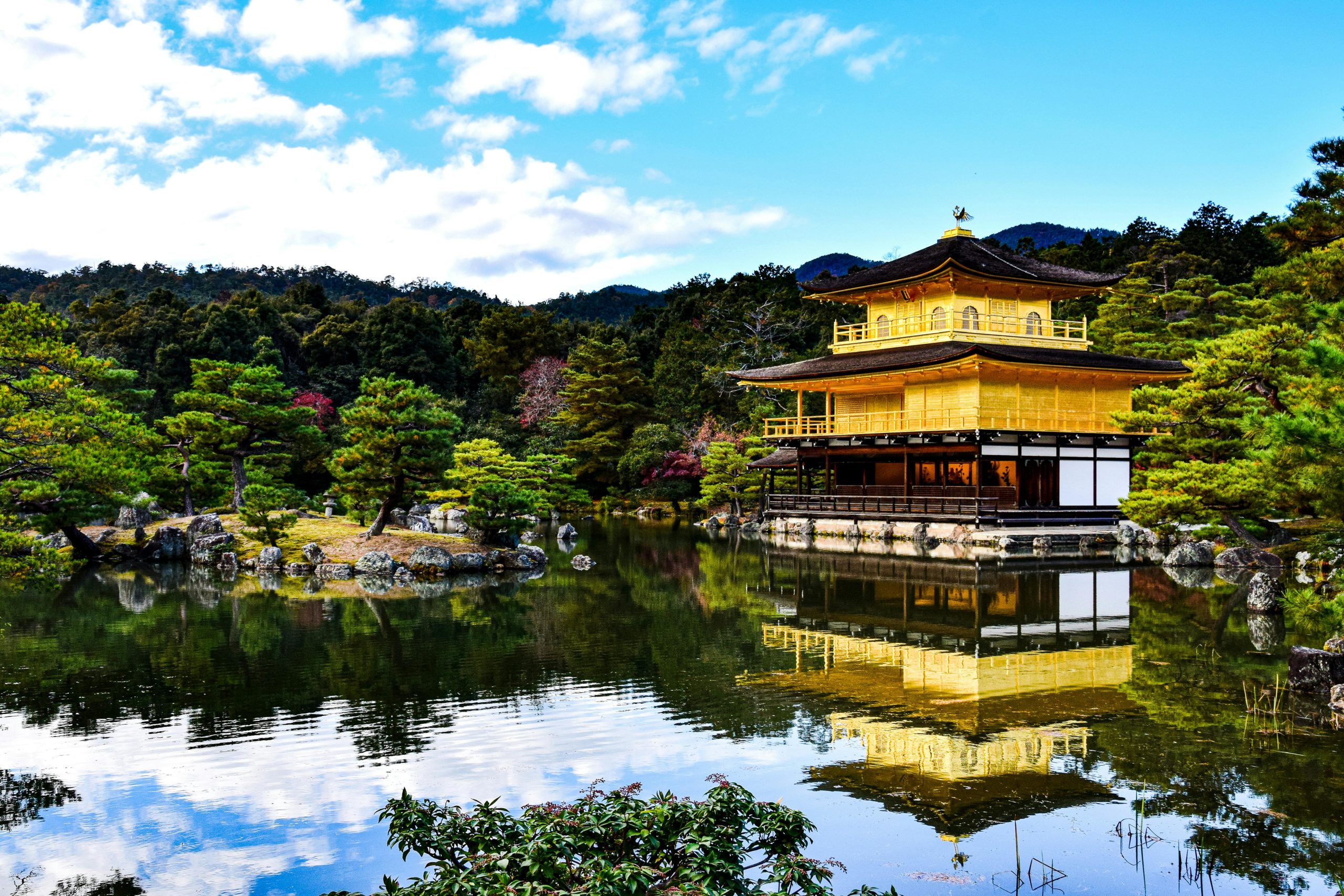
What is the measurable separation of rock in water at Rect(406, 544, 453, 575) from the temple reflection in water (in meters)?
7.54

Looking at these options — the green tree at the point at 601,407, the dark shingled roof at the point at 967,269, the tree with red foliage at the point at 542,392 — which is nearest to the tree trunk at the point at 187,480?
the green tree at the point at 601,407

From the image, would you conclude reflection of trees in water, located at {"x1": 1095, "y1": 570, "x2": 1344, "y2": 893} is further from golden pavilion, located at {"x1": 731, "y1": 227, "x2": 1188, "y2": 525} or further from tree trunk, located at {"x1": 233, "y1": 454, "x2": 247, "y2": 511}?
tree trunk, located at {"x1": 233, "y1": 454, "x2": 247, "y2": 511}

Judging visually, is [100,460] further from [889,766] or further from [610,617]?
[889,766]

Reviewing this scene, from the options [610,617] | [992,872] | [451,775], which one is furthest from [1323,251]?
[451,775]

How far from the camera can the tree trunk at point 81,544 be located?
73.8 ft

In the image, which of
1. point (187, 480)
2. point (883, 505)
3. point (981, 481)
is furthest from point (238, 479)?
point (981, 481)

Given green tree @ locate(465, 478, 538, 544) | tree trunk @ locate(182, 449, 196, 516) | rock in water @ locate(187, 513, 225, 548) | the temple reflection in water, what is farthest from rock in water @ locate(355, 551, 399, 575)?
the temple reflection in water

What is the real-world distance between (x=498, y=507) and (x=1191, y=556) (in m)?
16.2

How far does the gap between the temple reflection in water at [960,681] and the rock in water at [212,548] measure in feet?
46.3

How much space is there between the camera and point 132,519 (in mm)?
26828

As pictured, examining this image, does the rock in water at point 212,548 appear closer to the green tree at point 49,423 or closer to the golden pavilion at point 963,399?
the green tree at point 49,423

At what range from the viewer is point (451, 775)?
25.3ft

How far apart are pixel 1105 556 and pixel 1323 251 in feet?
30.5

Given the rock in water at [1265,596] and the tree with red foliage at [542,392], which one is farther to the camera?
the tree with red foliage at [542,392]
